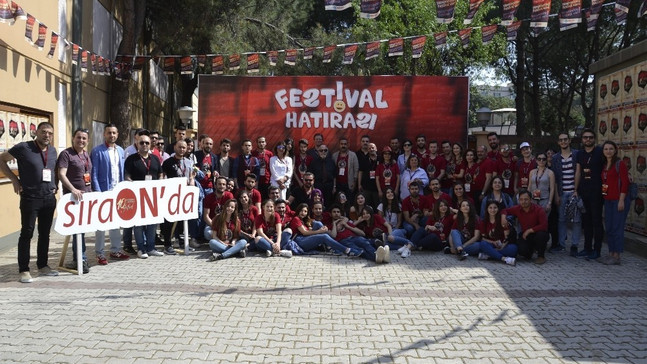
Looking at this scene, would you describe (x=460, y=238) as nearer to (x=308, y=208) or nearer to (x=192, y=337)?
(x=308, y=208)

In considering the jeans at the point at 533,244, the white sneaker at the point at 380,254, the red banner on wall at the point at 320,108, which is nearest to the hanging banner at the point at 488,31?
the red banner on wall at the point at 320,108

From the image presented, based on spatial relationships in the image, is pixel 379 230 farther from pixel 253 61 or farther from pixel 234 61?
pixel 234 61

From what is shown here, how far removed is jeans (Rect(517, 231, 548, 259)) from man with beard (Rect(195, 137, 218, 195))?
519 cm

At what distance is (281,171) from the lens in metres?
9.95

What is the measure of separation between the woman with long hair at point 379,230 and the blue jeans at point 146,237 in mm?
3207

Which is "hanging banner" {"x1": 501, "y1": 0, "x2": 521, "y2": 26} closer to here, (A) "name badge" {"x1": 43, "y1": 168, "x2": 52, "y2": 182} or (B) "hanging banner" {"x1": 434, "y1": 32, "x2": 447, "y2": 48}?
(B) "hanging banner" {"x1": 434, "y1": 32, "x2": 447, "y2": 48}

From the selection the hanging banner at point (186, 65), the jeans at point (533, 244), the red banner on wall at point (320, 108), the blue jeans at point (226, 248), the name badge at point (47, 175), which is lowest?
the blue jeans at point (226, 248)

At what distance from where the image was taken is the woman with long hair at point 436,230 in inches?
345

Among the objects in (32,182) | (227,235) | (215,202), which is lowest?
(227,235)

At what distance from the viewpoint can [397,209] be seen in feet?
31.4

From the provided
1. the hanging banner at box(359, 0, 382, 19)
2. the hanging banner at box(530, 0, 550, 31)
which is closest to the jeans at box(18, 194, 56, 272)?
the hanging banner at box(359, 0, 382, 19)

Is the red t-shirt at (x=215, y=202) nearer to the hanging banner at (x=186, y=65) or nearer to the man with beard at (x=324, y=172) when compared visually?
the man with beard at (x=324, y=172)

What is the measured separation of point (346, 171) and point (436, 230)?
2285 millimetres

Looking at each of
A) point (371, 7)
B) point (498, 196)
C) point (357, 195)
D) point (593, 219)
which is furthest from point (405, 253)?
point (371, 7)
